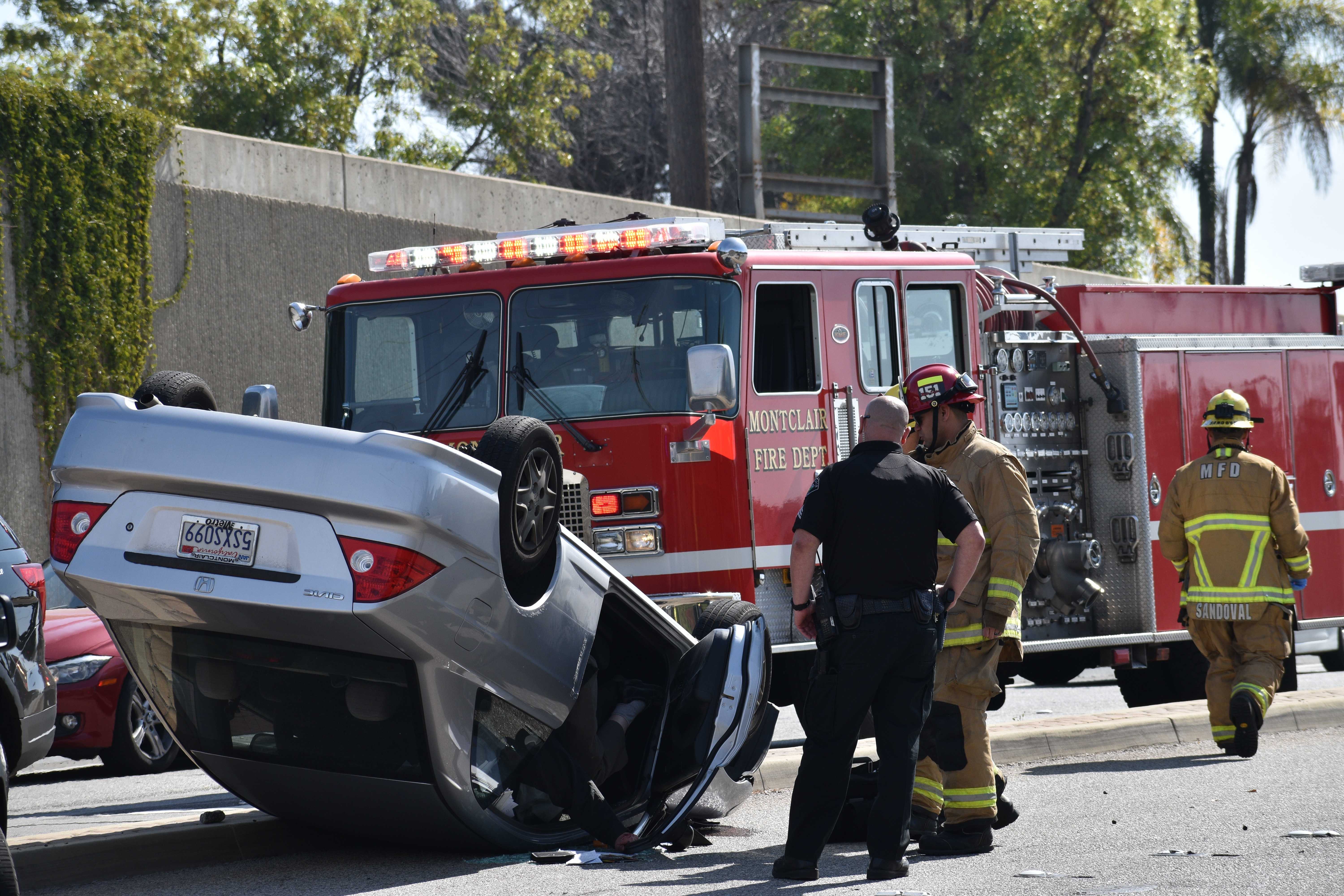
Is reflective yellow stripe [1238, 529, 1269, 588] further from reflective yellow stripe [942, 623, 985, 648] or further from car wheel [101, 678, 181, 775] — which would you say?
car wheel [101, 678, 181, 775]

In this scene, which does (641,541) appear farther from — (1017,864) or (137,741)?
(137,741)

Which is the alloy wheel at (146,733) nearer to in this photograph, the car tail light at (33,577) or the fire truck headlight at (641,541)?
the car tail light at (33,577)

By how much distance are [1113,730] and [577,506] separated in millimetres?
3524

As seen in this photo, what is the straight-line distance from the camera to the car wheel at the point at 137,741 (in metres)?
10.0

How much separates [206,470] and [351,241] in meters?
11.2

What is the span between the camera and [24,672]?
24.4 ft

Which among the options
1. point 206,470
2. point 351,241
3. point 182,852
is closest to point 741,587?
point 182,852

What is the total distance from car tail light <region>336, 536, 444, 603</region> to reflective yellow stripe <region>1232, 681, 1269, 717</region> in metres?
5.41

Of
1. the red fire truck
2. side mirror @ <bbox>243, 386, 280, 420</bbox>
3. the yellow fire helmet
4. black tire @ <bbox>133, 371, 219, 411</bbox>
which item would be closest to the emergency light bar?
the red fire truck

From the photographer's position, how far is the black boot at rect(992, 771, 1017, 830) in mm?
7051

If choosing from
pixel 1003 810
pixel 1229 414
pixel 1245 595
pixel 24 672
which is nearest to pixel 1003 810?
pixel 1003 810

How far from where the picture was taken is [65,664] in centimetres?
991

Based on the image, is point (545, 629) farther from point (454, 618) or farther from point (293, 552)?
point (293, 552)

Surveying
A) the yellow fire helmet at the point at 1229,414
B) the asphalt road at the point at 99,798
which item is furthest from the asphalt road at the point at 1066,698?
the asphalt road at the point at 99,798
